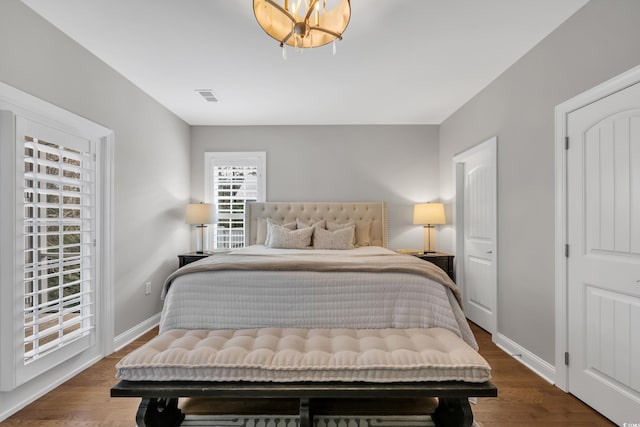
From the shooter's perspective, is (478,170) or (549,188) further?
(478,170)

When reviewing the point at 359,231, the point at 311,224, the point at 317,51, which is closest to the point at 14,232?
the point at 317,51

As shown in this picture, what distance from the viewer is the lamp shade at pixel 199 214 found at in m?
4.19

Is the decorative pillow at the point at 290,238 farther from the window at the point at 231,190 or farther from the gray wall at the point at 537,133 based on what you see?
the gray wall at the point at 537,133

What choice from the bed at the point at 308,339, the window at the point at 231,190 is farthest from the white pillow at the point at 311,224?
the bed at the point at 308,339

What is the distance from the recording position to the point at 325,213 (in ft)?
14.9

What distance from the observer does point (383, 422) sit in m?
1.95

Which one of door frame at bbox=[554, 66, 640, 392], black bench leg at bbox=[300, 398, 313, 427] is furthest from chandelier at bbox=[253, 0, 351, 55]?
black bench leg at bbox=[300, 398, 313, 427]

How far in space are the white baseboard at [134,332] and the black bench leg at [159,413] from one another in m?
1.45

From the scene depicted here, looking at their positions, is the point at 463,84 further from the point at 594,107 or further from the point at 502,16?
the point at 594,107

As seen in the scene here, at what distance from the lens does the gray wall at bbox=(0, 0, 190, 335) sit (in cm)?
212

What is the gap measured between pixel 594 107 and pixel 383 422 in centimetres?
236

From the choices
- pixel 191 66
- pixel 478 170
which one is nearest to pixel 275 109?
pixel 191 66

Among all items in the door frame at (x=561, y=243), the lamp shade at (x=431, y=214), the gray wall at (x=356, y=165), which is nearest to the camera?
the door frame at (x=561, y=243)

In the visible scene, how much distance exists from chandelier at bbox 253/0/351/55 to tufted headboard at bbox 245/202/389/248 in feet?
9.04
